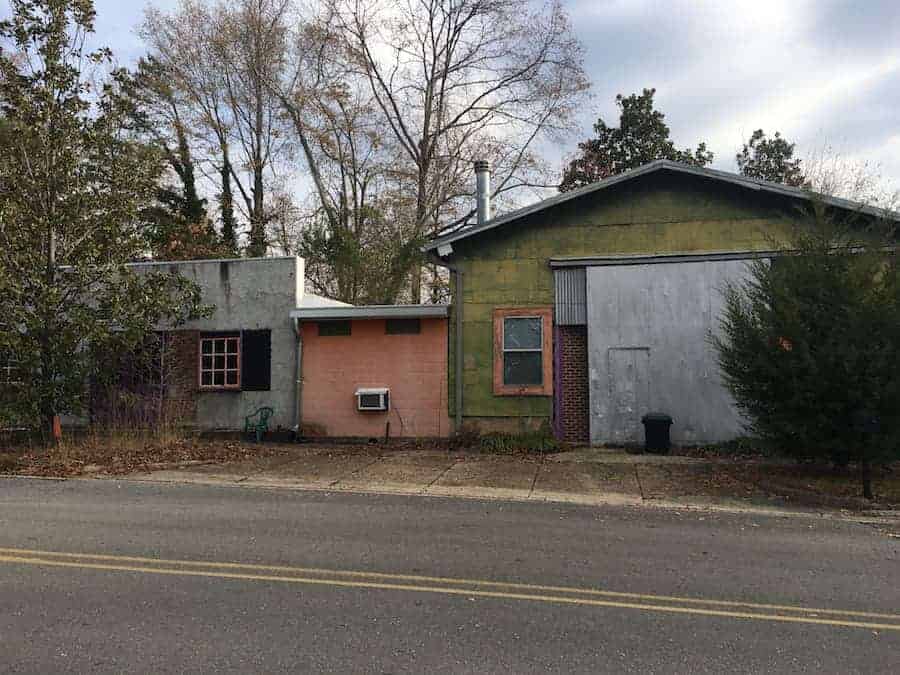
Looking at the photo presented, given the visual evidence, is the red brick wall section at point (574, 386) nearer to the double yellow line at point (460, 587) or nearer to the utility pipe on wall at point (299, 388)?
the utility pipe on wall at point (299, 388)

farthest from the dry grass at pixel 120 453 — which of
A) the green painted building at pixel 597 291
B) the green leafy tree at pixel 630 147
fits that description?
the green leafy tree at pixel 630 147

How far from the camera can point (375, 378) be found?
15664mm

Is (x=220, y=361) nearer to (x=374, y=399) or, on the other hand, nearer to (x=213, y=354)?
(x=213, y=354)

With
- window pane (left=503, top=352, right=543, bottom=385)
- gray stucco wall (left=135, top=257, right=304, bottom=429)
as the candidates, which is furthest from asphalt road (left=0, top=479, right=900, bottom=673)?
gray stucco wall (left=135, top=257, right=304, bottom=429)

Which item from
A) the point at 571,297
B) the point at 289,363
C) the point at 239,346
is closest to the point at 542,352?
the point at 571,297

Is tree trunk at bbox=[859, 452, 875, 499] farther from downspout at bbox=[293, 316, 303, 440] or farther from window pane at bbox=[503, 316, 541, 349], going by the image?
downspout at bbox=[293, 316, 303, 440]

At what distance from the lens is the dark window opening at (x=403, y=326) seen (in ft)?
51.0

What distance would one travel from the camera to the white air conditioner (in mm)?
15353

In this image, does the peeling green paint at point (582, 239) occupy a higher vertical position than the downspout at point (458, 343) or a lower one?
higher

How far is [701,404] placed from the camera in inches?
556

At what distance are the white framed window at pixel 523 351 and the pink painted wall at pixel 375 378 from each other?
53.6 inches

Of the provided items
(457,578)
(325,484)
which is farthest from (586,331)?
(457,578)

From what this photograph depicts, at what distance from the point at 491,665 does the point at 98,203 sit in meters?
13.9

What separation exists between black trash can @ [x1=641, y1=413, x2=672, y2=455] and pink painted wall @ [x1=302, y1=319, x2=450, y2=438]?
13.4 feet
